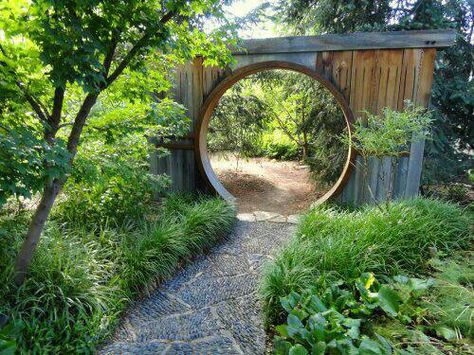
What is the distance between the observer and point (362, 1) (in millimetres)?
4391

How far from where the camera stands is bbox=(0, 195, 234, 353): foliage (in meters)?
1.84

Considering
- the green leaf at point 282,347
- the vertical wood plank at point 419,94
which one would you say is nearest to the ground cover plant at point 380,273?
the green leaf at point 282,347

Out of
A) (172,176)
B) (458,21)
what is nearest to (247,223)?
(172,176)

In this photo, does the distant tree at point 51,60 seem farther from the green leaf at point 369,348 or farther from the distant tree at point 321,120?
the distant tree at point 321,120

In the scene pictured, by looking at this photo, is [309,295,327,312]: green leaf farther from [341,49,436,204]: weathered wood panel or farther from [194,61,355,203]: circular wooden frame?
[194,61,355,203]: circular wooden frame

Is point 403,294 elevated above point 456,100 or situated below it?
below

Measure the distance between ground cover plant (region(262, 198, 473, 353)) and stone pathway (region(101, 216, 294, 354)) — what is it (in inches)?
8.2

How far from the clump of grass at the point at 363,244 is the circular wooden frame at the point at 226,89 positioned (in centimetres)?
81

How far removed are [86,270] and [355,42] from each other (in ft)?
11.6

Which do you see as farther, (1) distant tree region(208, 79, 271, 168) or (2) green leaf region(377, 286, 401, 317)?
(1) distant tree region(208, 79, 271, 168)

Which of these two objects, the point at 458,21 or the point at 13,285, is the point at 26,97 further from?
the point at 458,21

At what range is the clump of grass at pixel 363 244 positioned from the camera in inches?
86.7

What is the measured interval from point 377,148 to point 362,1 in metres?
2.63

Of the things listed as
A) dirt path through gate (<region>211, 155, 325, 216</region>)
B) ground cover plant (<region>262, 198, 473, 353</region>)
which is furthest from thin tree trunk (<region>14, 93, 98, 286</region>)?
dirt path through gate (<region>211, 155, 325, 216</region>)
